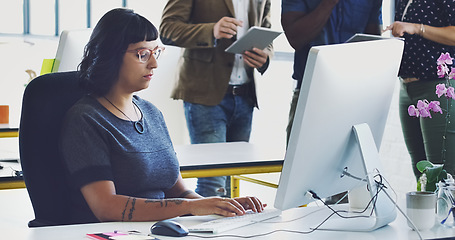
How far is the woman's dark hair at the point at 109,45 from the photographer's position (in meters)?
1.72

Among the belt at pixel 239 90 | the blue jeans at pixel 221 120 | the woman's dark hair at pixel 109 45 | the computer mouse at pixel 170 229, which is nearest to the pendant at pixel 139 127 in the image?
the woman's dark hair at pixel 109 45

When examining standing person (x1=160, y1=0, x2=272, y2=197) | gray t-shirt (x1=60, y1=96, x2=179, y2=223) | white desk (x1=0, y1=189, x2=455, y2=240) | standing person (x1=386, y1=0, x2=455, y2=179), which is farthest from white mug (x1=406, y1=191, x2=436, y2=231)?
standing person (x1=160, y1=0, x2=272, y2=197)

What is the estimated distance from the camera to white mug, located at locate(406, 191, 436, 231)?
1430 mm

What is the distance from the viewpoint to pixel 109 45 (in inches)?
67.7

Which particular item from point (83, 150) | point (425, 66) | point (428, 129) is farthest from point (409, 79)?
point (83, 150)

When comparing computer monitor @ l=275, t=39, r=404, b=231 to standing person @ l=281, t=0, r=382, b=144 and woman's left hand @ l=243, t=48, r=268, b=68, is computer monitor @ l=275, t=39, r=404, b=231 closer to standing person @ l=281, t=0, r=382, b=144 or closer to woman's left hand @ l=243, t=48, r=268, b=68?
standing person @ l=281, t=0, r=382, b=144

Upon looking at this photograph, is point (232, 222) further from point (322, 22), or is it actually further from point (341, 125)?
point (322, 22)

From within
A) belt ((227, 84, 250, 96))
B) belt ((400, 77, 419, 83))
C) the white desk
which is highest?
belt ((400, 77, 419, 83))

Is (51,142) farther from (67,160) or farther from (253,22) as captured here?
(253,22)

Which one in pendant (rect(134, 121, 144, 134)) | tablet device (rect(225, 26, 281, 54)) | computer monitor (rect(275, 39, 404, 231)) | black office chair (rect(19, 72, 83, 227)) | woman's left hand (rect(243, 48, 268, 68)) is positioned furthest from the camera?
woman's left hand (rect(243, 48, 268, 68))

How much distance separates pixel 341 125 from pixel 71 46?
138cm

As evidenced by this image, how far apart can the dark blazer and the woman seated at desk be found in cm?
89

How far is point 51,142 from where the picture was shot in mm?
1660

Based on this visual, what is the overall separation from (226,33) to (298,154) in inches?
55.1
